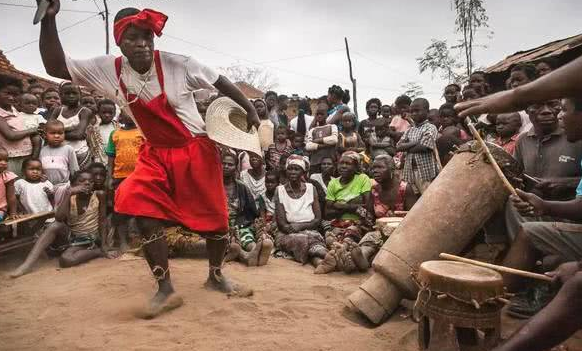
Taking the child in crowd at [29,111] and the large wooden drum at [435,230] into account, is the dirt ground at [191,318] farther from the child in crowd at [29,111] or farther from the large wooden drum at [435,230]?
the child in crowd at [29,111]

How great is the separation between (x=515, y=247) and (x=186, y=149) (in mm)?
2462

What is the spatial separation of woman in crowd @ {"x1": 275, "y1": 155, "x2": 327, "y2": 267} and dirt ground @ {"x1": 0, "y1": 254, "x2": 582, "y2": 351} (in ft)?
3.07

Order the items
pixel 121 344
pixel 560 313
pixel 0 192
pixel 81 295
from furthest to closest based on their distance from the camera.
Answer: pixel 0 192 → pixel 81 295 → pixel 121 344 → pixel 560 313

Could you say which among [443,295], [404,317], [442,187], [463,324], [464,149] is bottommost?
[404,317]

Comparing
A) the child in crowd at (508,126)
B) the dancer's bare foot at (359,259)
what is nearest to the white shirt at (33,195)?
the dancer's bare foot at (359,259)

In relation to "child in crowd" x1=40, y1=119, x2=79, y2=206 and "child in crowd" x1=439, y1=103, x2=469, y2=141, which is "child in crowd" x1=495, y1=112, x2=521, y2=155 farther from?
"child in crowd" x1=40, y1=119, x2=79, y2=206

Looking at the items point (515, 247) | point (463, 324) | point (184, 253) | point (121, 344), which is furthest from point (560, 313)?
point (184, 253)

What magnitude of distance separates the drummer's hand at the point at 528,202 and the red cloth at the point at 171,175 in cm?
210

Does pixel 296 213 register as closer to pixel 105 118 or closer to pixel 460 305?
pixel 105 118

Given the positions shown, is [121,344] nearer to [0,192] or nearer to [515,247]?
[515,247]

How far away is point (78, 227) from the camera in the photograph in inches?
211

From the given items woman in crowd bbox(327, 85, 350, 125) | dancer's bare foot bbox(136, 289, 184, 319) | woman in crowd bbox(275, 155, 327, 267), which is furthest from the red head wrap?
woman in crowd bbox(327, 85, 350, 125)

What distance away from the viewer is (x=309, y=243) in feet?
17.2

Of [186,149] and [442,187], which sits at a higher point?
[186,149]
